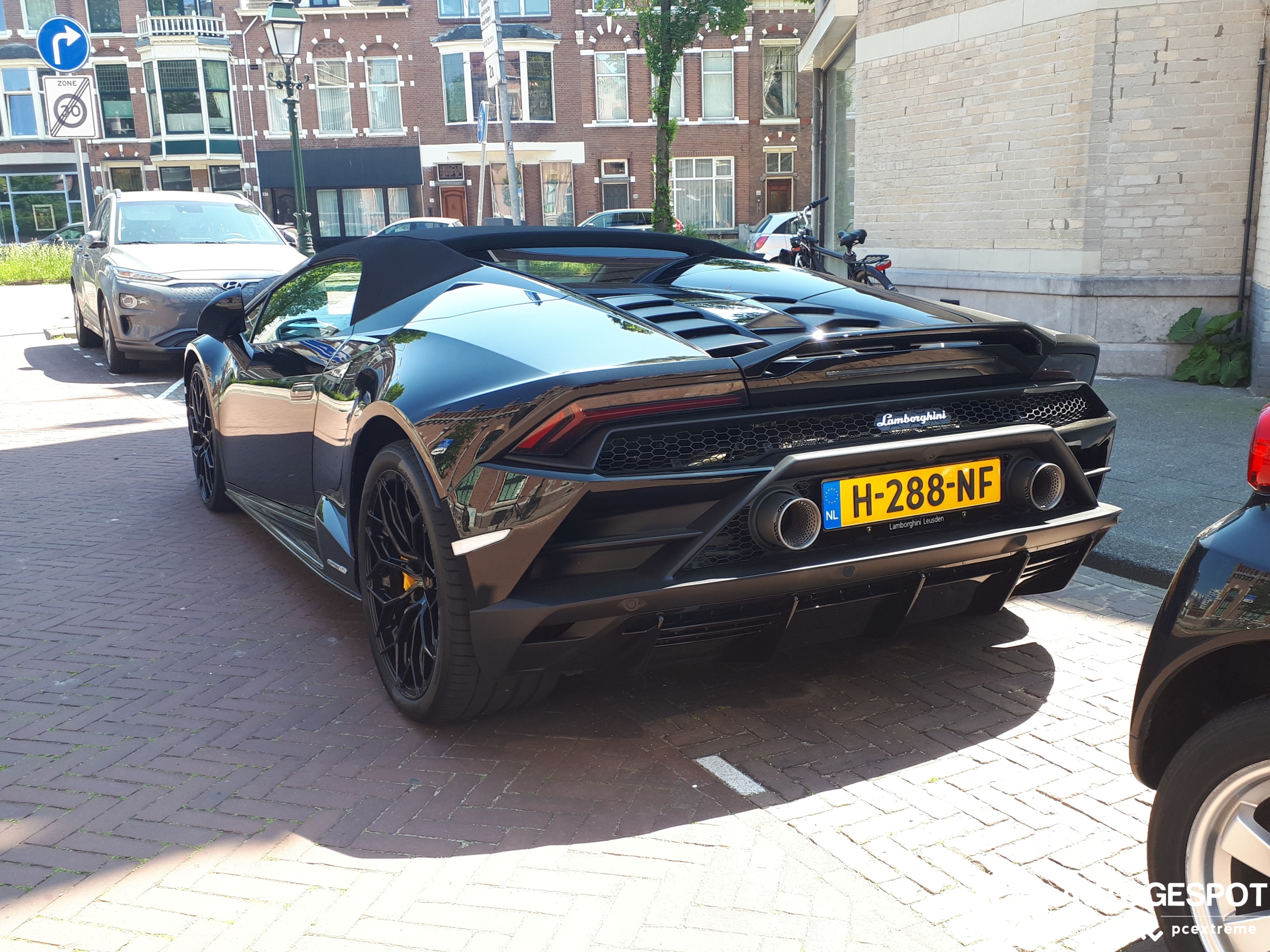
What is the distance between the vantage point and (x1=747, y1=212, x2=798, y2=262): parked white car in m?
21.8

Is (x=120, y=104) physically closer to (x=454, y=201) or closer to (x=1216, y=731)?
(x=454, y=201)

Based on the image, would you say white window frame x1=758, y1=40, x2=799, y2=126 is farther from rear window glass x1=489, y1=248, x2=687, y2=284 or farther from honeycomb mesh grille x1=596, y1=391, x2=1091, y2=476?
honeycomb mesh grille x1=596, y1=391, x2=1091, y2=476

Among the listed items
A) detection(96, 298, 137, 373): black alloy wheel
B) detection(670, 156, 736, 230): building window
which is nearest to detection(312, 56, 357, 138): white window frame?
detection(670, 156, 736, 230): building window

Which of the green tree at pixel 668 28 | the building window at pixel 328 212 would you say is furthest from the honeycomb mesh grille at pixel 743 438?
the building window at pixel 328 212

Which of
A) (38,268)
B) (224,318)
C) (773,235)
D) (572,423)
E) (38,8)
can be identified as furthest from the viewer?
(38,8)

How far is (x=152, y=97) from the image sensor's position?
4094 cm

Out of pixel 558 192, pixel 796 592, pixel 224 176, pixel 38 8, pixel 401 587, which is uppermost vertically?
pixel 38 8

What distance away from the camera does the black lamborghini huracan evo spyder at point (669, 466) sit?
2705mm

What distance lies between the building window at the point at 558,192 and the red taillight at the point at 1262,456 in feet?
127

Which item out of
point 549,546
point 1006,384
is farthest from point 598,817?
point 1006,384

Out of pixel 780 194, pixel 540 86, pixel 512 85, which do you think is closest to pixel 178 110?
pixel 512 85

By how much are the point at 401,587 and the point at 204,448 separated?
→ 10.1ft

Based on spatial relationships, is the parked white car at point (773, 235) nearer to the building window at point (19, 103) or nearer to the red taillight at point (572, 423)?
the red taillight at point (572, 423)

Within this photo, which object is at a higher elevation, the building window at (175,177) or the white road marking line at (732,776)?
the building window at (175,177)
